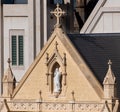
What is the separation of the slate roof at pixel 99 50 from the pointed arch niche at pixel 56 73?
117 centimetres

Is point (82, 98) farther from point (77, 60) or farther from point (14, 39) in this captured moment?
point (14, 39)

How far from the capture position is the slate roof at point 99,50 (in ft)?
196

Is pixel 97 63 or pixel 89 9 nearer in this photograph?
pixel 97 63

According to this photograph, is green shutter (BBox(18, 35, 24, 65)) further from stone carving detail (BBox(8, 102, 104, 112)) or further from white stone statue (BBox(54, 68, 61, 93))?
white stone statue (BBox(54, 68, 61, 93))

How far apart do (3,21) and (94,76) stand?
17.7 metres

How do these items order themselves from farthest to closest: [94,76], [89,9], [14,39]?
[89,9]
[14,39]
[94,76]

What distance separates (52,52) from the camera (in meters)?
59.9

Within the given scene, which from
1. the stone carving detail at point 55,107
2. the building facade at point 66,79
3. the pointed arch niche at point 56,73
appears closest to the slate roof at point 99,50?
the building facade at point 66,79

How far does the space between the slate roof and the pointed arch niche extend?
1168 millimetres

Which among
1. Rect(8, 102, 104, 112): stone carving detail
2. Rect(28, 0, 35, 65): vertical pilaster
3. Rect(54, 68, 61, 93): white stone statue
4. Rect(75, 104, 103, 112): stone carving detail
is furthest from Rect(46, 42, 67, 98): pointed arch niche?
Rect(28, 0, 35, 65): vertical pilaster

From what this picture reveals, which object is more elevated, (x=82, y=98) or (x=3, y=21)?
(x=3, y=21)

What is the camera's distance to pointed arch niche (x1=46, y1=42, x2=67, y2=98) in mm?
59531

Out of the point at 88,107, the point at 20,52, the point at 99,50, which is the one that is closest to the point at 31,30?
the point at 20,52

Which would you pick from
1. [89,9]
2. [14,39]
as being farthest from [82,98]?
[89,9]
